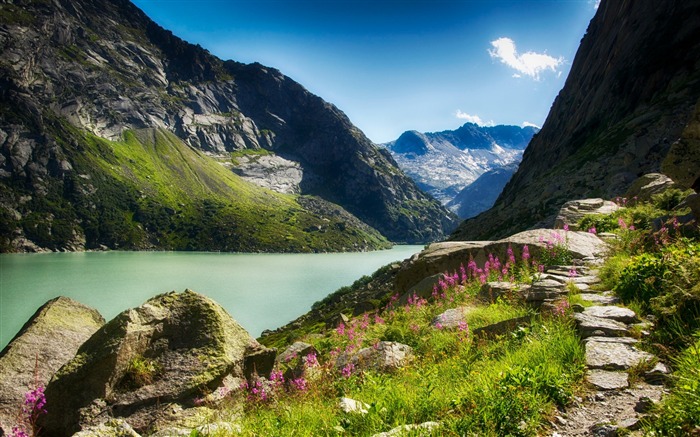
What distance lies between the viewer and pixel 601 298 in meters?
8.12

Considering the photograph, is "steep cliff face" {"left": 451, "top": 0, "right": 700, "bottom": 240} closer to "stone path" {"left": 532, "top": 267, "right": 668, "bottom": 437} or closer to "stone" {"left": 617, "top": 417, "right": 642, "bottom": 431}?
"stone path" {"left": 532, "top": 267, "right": 668, "bottom": 437}

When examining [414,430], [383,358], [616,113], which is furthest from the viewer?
[616,113]

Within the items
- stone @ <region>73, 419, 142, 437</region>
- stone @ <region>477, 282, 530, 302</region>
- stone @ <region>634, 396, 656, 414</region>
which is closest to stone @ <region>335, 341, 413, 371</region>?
stone @ <region>477, 282, 530, 302</region>

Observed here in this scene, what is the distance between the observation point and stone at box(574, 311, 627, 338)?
6.36 m

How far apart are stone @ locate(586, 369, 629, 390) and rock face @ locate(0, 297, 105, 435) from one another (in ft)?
45.6

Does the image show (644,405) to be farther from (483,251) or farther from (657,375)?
(483,251)

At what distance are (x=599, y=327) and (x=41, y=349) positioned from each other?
1680 cm

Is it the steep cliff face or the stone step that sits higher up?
the steep cliff face

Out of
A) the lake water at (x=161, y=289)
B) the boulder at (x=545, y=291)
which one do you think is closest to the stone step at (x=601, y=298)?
the boulder at (x=545, y=291)

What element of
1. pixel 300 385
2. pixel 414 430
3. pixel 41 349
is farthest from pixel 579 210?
pixel 41 349

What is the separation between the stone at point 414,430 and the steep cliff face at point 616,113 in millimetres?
26373

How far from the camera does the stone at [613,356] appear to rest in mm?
5508

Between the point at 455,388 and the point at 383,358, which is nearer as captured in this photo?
the point at 455,388

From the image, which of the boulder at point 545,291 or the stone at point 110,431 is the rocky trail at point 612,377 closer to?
the boulder at point 545,291
